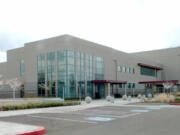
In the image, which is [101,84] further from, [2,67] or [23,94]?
[2,67]

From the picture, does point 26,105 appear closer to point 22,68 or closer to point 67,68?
point 67,68

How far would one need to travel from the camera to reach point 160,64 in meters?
71.0

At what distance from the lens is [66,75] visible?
35156 mm

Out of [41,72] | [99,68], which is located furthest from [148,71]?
Answer: [41,72]

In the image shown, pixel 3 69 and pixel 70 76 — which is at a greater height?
pixel 3 69

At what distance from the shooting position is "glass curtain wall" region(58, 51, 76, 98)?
115 feet

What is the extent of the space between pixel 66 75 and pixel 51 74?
3033mm

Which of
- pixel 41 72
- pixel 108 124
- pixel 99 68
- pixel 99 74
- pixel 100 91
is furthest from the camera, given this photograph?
pixel 99 68

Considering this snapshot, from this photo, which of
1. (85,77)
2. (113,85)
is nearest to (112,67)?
(113,85)

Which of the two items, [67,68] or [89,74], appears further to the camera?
[89,74]

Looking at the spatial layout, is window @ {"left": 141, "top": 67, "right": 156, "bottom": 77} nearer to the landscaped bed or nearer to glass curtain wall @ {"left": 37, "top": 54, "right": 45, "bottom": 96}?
glass curtain wall @ {"left": 37, "top": 54, "right": 45, "bottom": 96}

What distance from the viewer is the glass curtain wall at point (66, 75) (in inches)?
1377

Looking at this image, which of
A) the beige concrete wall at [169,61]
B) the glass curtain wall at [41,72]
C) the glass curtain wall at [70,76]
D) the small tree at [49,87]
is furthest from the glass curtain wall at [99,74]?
the beige concrete wall at [169,61]

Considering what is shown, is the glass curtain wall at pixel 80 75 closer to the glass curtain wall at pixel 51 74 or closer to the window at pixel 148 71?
the glass curtain wall at pixel 51 74
